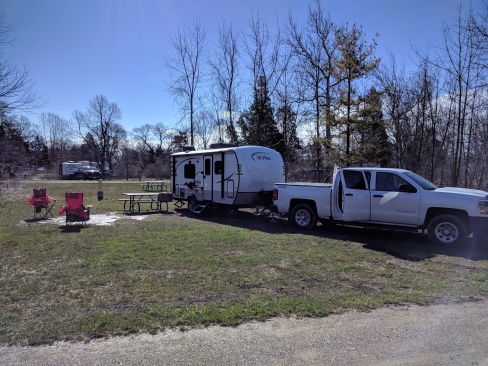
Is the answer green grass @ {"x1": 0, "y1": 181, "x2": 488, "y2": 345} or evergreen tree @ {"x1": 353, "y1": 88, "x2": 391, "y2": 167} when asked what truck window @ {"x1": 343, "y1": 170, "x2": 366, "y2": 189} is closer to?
green grass @ {"x1": 0, "y1": 181, "x2": 488, "y2": 345}

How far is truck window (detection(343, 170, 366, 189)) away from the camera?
9758 mm

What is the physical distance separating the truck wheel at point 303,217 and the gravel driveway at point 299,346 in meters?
6.56

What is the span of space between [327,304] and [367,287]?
3.75ft

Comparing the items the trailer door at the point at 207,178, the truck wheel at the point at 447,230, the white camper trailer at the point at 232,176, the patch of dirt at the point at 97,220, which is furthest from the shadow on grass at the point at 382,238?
the patch of dirt at the point at 97,220

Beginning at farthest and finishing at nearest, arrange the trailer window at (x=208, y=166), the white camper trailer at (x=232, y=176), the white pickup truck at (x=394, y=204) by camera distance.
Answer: the trailer window at (x=208, y=166) → the white camper trailer at (x=232, y=176) → the white pickup truck at (x=394, y=204)

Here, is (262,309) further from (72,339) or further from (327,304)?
(72,339)

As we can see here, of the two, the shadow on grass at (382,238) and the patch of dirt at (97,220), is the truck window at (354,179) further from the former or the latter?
the patch of dirt at (97,220)

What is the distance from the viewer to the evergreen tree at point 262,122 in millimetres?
22750

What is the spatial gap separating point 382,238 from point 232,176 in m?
5.81

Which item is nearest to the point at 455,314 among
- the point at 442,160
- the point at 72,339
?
the point at 72,339

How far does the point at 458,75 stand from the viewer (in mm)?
16047

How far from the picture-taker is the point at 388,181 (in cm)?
943

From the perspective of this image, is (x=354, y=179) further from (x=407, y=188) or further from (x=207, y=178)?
(x=207, y=178)

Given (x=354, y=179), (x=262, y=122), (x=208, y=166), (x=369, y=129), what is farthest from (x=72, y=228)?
(x=262, y=122)
